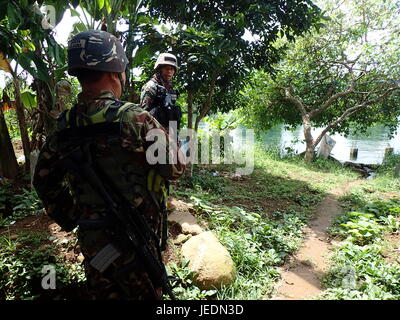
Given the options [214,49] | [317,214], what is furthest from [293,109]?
[214,49]

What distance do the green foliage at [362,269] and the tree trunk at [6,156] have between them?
14.5 ft

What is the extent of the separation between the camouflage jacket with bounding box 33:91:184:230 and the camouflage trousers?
0.14 meters

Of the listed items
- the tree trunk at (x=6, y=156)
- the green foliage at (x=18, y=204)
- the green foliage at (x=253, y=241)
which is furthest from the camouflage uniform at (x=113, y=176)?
the tree trunk at (x=6, y=156)

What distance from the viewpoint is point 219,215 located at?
368cm

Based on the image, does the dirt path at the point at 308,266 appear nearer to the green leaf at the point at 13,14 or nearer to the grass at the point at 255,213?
the grass at the point at 255,213

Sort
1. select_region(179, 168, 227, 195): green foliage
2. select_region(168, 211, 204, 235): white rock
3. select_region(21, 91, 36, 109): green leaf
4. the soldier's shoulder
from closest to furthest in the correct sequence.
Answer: the soldier's shoulder
select_region(168, 211, 204, 235): white rock
select_region(21, 91, 36, 109): green leaf
select_region(179, 168, 227, 195): green foliage

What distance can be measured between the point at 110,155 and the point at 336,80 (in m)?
10.5

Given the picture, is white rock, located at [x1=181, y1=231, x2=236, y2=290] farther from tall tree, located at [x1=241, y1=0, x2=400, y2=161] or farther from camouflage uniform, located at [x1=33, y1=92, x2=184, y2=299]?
tall tree, located at [x1=241, y1=0, x2=400, y2=161]

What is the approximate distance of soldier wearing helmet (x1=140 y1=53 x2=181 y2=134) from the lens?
128 inches

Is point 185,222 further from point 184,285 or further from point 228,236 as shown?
point 184,285

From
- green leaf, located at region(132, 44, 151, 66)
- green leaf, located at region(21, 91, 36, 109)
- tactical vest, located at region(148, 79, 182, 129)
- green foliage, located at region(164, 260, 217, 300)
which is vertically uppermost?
green leaf, located at region(132, 44, 151, 66)

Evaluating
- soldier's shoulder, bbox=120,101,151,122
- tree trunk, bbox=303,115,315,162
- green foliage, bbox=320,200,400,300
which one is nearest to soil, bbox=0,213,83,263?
soldier's shoulder, bbox=120,101,151,122

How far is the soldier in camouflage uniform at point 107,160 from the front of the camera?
125cm

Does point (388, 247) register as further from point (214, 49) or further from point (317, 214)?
point (214, 49)
